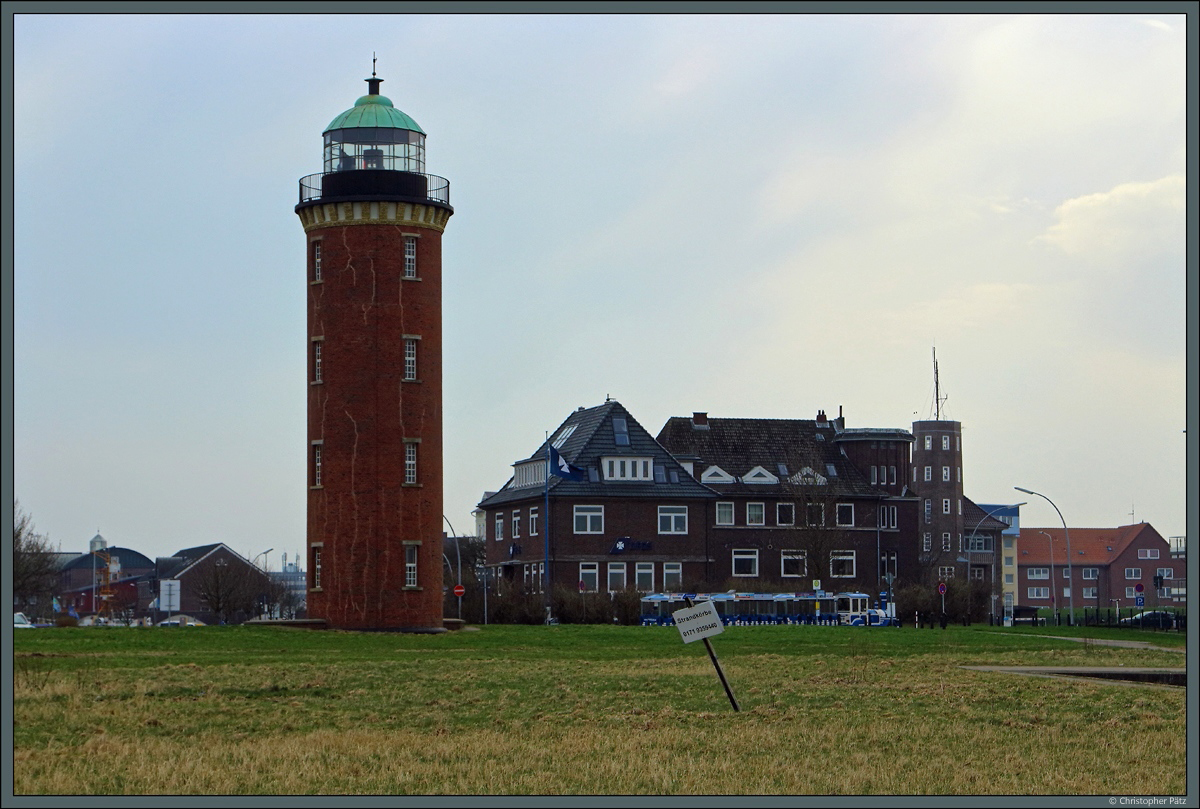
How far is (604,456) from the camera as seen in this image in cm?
8638

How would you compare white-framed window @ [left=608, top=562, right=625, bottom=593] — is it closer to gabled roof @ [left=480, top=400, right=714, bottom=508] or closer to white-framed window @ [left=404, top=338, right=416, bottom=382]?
gabled roof @ [left=480, top=400, right=714, bottom=508]

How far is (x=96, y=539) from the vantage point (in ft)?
531

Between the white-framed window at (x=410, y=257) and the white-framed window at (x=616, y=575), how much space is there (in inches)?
1347

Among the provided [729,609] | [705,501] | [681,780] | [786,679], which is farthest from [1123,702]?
[705,501]

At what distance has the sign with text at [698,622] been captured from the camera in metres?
23.2

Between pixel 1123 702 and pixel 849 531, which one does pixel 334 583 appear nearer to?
pixel 1123 702

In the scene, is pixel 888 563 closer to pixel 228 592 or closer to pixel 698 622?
pixel 228 592

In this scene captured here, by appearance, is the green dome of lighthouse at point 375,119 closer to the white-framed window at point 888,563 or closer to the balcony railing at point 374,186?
the balcony railing at point 374,186

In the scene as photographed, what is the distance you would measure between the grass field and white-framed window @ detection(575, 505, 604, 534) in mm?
44759

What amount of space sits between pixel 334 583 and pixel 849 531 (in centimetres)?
4874

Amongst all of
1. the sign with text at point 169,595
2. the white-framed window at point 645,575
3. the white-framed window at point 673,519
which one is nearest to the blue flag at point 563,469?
the white-framed window at point 673,519

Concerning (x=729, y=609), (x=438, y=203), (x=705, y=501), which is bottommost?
(x=729, y=609)

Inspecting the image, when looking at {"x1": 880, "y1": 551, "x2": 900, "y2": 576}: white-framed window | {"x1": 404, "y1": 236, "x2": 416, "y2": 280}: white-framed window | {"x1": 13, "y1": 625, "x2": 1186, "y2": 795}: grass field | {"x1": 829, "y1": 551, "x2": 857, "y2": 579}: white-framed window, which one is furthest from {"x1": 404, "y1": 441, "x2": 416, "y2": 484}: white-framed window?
{"x1": 880, "y1": 551, "x2": 900, "y2": 576}: white-framed window

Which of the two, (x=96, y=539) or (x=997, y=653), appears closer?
(x=997, y=653)
